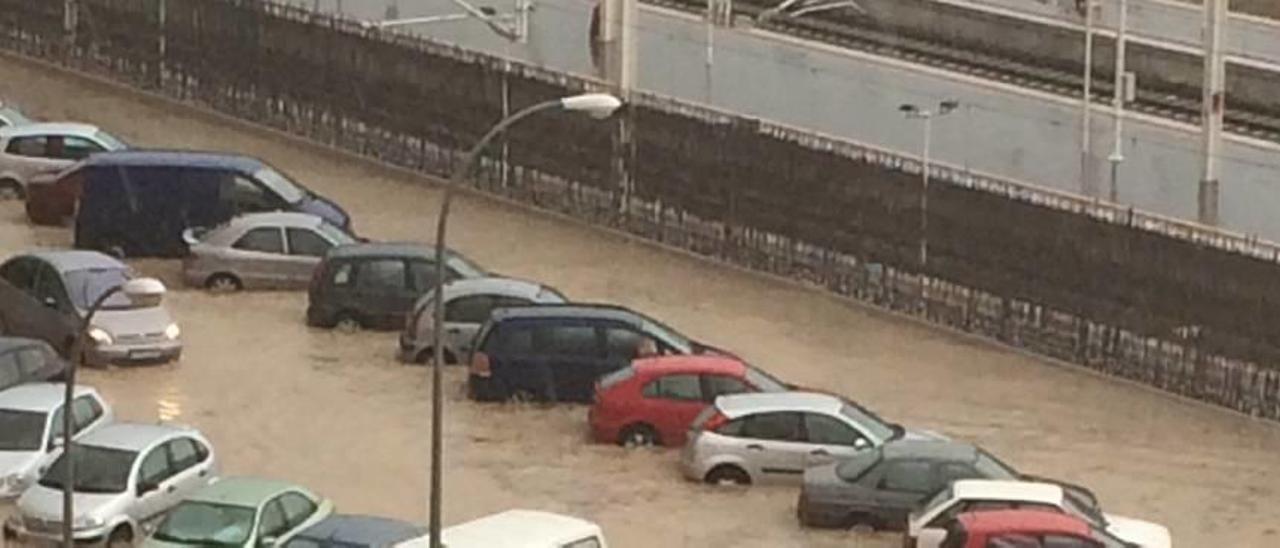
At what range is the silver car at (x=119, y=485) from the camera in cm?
2389

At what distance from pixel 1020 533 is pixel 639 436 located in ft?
15.1

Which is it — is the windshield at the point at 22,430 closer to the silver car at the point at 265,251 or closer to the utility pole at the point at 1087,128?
the silver car at the point at 265,251

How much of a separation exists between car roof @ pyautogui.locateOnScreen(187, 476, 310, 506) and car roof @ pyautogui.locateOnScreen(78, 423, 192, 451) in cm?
77

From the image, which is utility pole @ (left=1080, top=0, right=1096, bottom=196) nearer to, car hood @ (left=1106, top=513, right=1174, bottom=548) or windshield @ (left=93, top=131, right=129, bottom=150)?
windshield @ (left=93, top=131, right=129, bottom=150)

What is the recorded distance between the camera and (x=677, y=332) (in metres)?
30.2

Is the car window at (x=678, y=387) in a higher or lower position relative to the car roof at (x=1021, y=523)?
lower

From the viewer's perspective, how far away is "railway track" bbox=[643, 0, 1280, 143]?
4303 cm

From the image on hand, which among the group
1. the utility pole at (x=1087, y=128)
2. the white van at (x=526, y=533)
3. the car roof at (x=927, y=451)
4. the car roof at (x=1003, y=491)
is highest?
the white van at (x=526, y=533)

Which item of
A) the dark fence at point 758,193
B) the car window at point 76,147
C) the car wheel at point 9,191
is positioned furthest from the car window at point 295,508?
the car wheel at point 9,191

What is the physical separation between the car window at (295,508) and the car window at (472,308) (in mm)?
5708

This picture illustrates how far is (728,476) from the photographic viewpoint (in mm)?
26141

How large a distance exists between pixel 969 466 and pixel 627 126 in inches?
442

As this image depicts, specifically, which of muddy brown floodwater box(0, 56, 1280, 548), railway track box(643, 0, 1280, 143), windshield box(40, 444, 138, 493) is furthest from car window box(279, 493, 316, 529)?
railway track box(643, 0, 1280, 143)

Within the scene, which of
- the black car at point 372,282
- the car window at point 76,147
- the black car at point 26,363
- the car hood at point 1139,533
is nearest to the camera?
the car hood at point 1139,533
